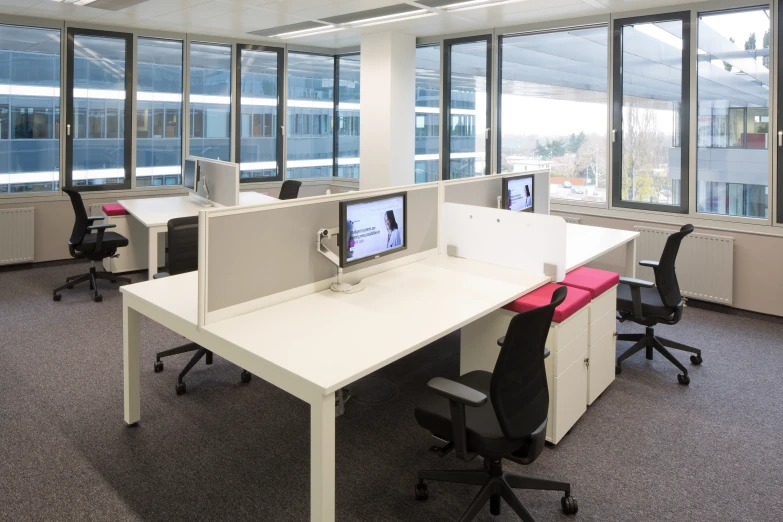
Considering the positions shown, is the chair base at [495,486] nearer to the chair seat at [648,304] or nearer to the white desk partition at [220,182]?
the chair seat at [648,304]

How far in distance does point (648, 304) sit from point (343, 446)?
198 cm

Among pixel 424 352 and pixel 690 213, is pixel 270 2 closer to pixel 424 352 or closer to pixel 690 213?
pixel 424 352

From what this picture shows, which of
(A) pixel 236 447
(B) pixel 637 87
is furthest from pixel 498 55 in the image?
(A) pixel 236 447

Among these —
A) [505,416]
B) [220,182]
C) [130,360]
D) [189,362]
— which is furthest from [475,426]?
[220,182]

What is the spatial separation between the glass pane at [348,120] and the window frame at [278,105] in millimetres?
838

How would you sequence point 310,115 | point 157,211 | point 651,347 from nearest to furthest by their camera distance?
point 651,347, point 157,211, point 310,115

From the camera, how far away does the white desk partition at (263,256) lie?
2.18 meters

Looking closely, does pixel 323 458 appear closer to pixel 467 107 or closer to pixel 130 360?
pixel 130 360

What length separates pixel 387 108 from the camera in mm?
6254

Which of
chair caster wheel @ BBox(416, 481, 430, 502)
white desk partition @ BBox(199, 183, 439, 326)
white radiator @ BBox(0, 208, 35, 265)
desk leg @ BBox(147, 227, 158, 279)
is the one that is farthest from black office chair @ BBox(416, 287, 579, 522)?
white radiator @ BBox(0, 208, 35, 265)

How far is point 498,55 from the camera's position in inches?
235

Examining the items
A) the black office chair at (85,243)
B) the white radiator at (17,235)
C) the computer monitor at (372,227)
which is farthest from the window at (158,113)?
the computer monitor at (372,227)

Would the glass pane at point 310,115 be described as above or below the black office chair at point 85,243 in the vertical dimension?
above

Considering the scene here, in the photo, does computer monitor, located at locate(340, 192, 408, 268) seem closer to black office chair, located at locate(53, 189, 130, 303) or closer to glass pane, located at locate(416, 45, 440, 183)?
black office chair, located at locate(53, 189, 130, 303)
